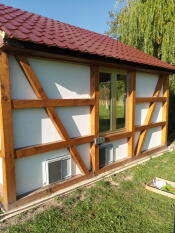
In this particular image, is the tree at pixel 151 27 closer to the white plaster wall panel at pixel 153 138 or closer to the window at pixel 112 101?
the white plaster wall panel at pixel 153 138

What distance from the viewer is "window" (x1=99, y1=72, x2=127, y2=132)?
4.23m

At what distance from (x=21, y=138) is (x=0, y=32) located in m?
1.61

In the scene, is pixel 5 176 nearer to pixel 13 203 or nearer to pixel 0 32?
pixel 13 203

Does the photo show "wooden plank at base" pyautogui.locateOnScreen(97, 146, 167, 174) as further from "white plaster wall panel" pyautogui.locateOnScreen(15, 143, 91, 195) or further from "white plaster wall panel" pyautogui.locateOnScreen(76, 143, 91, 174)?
"white plaster wall panel" pyautogui.locateOnScreen(15, 143, 91, 195)

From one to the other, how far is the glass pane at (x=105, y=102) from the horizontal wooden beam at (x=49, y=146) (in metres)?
0.58

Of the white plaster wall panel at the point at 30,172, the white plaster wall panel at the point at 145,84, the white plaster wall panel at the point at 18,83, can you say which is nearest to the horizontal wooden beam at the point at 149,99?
the white plaster wall panel at the point at 145,84

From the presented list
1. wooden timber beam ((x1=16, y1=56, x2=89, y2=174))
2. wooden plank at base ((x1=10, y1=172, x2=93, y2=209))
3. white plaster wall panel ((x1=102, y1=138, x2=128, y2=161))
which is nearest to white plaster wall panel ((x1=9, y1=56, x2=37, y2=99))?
wooden timber beam ((x1=16, y1=56, x2=89, y2=174))

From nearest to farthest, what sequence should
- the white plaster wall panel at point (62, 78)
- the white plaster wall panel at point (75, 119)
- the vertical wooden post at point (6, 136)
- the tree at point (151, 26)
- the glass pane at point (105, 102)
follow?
1. the vertical wooden post at point (6, 136)
2. the white plaster wall panel at point (62, 78)
3. the white plaster wall panel at point (75, 119)
4. the glass pane at point (105, 102)
5. the tree at point (151, 26)

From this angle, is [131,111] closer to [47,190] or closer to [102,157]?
[102,157]

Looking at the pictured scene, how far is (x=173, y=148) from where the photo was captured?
6.38 meters

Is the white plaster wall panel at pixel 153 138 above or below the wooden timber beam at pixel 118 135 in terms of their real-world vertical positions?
below

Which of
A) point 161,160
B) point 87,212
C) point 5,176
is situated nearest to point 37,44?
point 5,176

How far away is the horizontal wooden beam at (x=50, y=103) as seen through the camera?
283 cm

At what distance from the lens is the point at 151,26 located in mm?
7152
